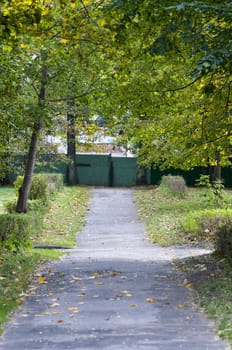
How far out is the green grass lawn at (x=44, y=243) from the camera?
370 inches

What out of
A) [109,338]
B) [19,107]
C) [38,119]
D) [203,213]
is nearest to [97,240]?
[203,213]

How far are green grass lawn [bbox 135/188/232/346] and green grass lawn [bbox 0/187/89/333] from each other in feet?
8.15

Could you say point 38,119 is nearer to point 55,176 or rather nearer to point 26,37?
point 26,37

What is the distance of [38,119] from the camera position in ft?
47.4

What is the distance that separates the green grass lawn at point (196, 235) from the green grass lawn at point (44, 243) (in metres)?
2.48

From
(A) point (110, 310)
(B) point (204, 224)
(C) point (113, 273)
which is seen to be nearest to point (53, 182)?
(B) point (204, 224)

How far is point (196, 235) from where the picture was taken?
762 inches

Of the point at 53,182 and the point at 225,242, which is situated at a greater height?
the point at 53,182

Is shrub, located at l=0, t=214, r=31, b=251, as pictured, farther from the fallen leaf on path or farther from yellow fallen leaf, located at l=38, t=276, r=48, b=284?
the fallen leaf on path

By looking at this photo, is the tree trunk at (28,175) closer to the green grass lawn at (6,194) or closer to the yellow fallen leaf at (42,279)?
the yellow fallen leaf at (42,279)

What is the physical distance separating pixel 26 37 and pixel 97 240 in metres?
10.0

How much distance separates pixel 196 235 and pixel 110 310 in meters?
11.5

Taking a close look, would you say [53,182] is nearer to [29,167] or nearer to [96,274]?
[29,167]

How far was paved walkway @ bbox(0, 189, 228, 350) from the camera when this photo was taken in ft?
21.5
